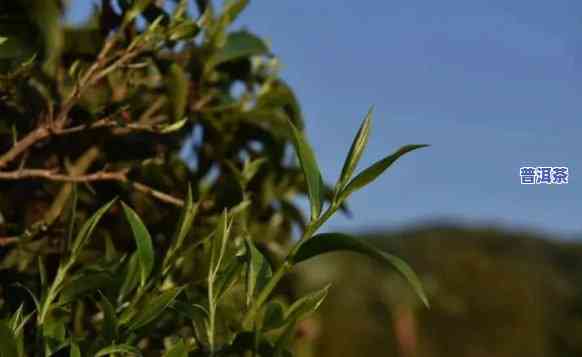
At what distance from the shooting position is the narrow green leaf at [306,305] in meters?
1.24

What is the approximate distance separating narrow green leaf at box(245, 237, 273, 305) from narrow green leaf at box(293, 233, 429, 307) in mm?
57

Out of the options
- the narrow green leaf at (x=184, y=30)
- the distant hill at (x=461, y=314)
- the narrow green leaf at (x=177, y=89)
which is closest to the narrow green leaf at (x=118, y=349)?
the narrow green leaf at (x=184, y=30)

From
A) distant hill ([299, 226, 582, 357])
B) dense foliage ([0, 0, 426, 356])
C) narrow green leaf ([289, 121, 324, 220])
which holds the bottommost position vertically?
distant hill ([299, 226, 582, 357])

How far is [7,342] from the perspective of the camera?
119 centimetres

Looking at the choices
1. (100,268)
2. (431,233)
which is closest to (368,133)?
(100,268)

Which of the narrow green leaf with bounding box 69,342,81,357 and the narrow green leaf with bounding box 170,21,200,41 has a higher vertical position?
the narrow green leaf with bounding box 170,21,200,41

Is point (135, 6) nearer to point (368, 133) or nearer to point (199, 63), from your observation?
point (199, 63)

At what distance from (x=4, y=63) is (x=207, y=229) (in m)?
0.62

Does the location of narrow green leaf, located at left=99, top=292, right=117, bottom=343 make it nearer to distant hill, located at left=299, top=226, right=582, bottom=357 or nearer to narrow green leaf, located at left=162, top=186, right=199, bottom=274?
narrow green leaf, located at left=162, top=186, right=199, bottom=274

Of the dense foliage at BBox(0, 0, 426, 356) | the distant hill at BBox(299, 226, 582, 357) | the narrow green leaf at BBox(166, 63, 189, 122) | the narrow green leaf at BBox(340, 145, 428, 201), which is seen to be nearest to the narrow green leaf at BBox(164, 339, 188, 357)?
the dense foliage at BBox(0, 0, 426, 356)

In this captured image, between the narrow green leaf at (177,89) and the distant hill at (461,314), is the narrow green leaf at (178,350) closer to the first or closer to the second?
the narrow green leaf at (177,89)

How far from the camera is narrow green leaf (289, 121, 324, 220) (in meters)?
1.23

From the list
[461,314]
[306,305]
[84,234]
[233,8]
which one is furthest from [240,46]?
[461,314]

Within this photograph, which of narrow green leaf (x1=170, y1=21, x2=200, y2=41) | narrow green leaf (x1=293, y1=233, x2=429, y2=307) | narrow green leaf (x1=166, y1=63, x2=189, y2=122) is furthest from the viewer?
narrow green leaf (x1=166, y1=63, x2=189, y2=122)
